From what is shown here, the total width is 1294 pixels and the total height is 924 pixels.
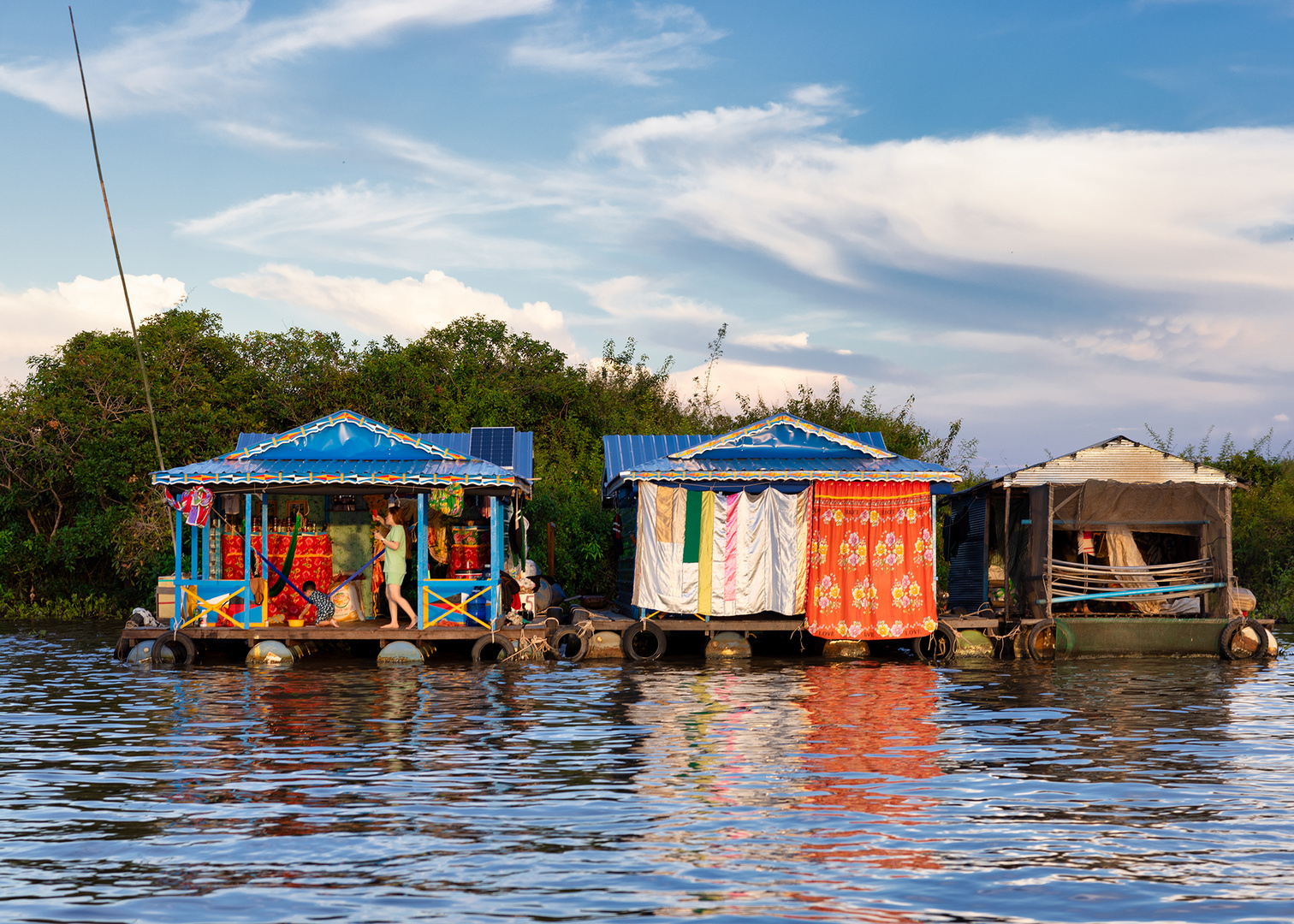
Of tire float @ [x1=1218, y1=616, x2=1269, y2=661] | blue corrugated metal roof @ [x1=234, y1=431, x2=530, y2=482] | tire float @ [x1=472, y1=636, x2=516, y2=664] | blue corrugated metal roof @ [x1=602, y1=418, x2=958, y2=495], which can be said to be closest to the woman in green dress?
tire float @ [x1=472, y1=636, x2=516, y2=664]

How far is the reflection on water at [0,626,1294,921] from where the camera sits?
668 cm

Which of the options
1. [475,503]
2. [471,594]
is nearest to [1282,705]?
[471,594]

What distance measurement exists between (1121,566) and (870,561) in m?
4.76

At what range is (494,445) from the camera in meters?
23.6

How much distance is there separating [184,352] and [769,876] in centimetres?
2896

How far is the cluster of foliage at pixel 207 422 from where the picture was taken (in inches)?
1152

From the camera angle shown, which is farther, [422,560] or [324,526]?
[324,526]

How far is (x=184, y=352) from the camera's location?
32.2 metres

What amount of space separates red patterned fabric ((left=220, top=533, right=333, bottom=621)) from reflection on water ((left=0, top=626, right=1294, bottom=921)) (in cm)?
451

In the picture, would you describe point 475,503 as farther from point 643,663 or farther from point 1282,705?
point 1282,705

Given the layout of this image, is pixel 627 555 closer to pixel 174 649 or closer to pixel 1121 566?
pixel 174 649

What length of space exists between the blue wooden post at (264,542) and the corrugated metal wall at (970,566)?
1300 cm

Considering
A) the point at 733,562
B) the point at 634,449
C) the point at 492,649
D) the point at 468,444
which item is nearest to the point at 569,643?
the point at 492,649

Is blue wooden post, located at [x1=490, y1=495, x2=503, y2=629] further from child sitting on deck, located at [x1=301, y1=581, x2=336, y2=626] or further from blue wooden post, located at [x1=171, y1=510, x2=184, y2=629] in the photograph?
blue wooden post, located at [x1=171, y1=510, x2=184, y2=629]
